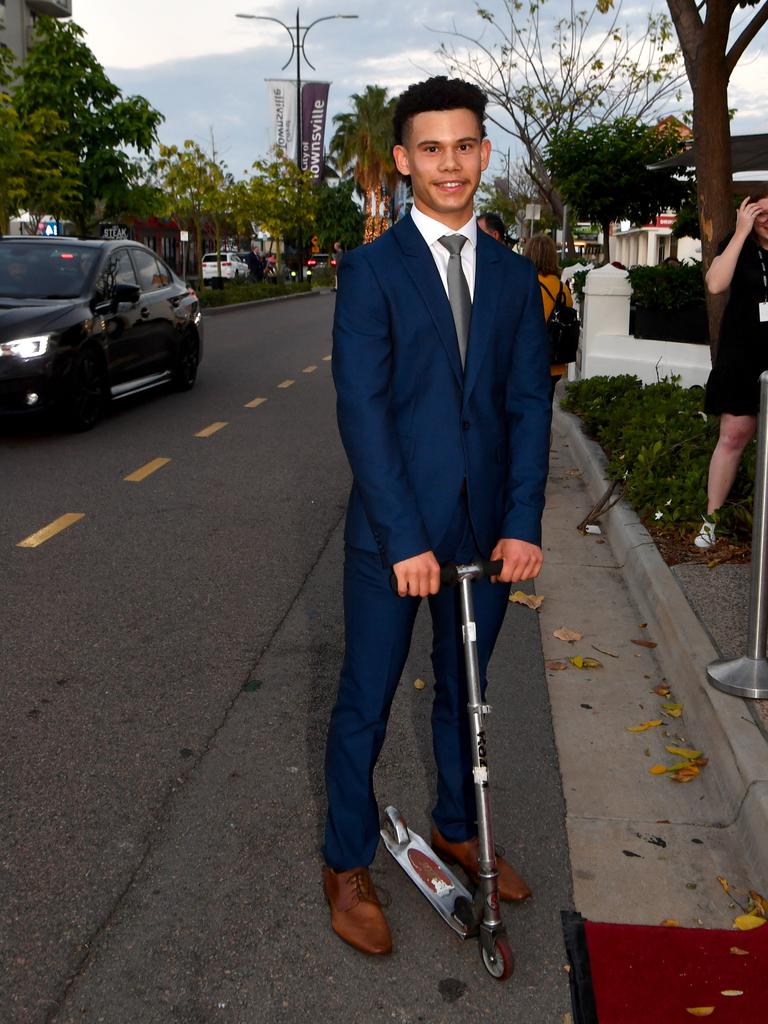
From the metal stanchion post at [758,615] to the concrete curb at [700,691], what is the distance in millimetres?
49

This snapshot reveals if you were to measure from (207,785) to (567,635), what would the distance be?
7.15 feet

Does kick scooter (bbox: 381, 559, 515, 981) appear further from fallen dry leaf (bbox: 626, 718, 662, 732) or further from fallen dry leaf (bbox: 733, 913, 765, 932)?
fallen dry leaf (bbox: 626, 718, 662, 732)

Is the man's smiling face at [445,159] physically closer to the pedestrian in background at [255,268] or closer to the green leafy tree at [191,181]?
the green leafy tree at [191,181]

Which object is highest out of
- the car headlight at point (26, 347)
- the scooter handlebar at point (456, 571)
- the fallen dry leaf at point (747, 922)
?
the car headlight at point (26, 347)

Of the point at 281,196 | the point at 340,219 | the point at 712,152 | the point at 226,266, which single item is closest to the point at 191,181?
the point at 281,196

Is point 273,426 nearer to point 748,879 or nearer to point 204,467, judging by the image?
point 204,467

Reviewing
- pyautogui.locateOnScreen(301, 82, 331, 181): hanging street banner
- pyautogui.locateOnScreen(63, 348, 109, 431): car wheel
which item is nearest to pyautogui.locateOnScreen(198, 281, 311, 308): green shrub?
pyautogui.locateOnScreen(301, 82, 331, 181): hanging street banner

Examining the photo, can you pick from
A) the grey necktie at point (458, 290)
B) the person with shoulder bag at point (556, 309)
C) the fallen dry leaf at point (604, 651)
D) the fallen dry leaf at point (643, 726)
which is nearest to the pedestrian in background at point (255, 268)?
the person with shoulder bag at point (556, 309)

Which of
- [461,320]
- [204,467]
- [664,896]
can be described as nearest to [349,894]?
[664,896]

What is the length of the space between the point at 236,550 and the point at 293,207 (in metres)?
49.1

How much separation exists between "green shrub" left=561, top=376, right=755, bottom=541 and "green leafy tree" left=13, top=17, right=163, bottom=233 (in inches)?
926

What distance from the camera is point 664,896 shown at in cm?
334

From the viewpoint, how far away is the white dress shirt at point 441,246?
2855mm

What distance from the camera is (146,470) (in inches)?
375
